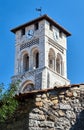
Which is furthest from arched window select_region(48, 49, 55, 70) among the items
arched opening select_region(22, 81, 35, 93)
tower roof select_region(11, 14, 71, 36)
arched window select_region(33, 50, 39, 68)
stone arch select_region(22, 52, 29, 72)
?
arched opening select_region(22, 81, 35, 93)

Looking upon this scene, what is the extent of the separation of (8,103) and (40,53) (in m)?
50.5

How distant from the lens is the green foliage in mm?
8922

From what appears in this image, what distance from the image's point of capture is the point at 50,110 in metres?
9.32

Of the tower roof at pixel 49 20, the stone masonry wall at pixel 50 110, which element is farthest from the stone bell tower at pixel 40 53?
the stone masonry wall at pixel 50 110

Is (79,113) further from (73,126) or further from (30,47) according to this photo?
(30,47)

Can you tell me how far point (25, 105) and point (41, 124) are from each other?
653mm

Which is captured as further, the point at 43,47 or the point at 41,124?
the point at 43,47

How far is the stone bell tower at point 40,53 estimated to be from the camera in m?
57.6

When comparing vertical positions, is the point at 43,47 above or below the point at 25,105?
above

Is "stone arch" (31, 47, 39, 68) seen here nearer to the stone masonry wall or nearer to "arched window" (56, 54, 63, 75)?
"arched window" (56, 54, 63, 75)

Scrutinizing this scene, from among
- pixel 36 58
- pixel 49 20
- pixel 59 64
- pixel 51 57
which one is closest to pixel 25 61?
pixel 36 58

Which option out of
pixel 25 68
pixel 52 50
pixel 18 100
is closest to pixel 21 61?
pixel 25 68

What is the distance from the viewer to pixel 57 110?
9359mm

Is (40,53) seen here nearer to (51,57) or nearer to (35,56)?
(35,56)
